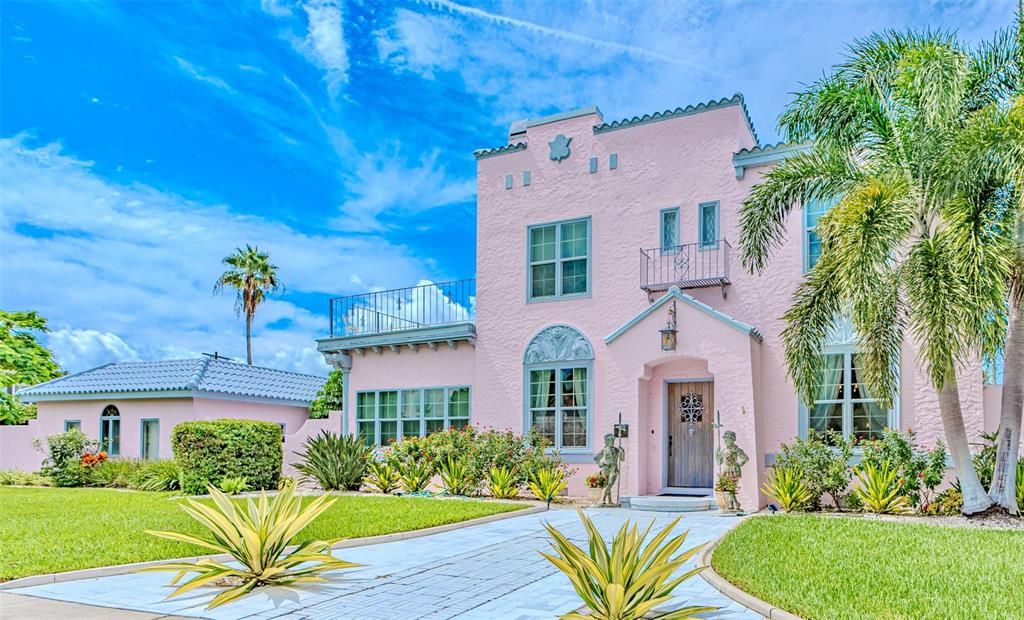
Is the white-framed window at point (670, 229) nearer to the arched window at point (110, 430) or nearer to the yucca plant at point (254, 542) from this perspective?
the yucca plant at point (254, 542)

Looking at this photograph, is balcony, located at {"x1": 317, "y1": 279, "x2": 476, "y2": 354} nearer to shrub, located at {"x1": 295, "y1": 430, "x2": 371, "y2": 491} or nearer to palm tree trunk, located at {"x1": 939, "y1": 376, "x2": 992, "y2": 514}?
shrub, located at {"x1": 295, "y1": 430, "x2": 371, "y2": 491}

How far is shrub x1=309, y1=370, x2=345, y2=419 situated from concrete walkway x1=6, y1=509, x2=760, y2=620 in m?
22.3

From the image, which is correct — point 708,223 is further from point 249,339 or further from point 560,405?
point 249,339

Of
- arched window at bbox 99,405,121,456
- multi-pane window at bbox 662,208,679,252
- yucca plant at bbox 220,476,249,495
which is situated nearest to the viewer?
yucca plant at bbox 220,476,249,495

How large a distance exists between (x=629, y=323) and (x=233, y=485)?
9.23 meters

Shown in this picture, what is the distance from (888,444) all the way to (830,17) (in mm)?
7911

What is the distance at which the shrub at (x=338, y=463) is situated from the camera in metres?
18.6

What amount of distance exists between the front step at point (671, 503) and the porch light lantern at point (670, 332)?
3024mm

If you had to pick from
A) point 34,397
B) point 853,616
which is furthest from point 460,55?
point 34,397

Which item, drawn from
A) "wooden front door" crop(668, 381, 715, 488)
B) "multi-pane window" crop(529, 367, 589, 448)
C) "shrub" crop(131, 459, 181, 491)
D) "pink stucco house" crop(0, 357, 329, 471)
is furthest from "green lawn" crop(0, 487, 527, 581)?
"pink stucco house" crop(0, 357, 329, 471)

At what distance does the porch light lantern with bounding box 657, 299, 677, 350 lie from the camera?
1658 cm

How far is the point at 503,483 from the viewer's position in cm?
1705

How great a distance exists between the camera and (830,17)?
599 inches

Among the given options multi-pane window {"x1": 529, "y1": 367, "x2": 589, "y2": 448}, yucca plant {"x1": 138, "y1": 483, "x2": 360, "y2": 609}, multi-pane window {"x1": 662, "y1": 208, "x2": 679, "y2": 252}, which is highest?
multi-pane window {"x1": 662, "y1": 208, "x2": 679, "y2": 252}
